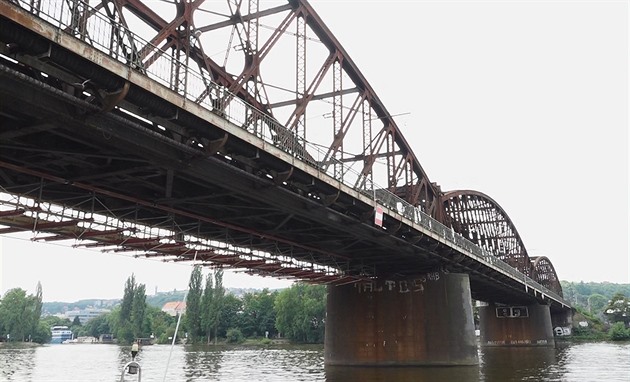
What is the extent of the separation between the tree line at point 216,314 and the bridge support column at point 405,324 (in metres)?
74.3

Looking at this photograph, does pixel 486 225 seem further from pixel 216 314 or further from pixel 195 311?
pixel 195 311

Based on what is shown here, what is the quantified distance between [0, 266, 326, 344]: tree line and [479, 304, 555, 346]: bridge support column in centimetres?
3428

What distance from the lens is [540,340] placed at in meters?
91.2

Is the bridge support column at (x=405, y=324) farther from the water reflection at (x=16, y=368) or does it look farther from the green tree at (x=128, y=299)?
the green tree at (x=128, y=299)

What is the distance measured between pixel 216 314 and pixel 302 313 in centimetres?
2022

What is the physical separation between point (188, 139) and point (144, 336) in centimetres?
15549

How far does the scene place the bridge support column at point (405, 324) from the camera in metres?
40.6

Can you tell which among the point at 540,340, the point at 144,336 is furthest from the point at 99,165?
the point at 144,336

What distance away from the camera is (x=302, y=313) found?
120 m

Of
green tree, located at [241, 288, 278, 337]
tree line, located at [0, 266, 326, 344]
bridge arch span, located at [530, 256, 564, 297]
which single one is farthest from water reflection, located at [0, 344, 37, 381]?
bridge arch span, located at [530, 256, 564, 297]

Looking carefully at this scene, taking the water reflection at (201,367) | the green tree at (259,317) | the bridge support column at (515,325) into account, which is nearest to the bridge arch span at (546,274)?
the bridge support column at (515,325)

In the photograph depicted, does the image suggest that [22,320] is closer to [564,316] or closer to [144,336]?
[144,336]

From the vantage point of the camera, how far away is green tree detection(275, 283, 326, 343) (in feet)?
388

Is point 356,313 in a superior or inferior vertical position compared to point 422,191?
inferior
